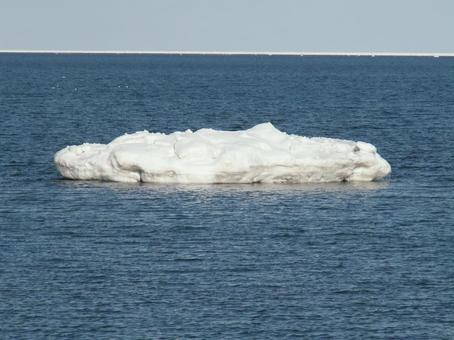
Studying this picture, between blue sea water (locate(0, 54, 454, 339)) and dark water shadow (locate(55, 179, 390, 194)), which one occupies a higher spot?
blue sea water (locate(0, 54, 454, 339))

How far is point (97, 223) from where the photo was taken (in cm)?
6175

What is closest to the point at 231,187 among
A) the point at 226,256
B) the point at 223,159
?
the point at 223,159

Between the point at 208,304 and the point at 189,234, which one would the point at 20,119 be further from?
the point at 208,304

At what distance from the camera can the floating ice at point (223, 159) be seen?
70000mm

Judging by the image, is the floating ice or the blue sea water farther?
the floating ice

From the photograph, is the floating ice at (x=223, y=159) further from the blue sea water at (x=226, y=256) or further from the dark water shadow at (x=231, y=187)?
the blue sea water at (x=226, y=256)

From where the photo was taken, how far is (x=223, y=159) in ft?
229

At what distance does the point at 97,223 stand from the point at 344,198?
46.0 ft

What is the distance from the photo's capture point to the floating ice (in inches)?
2756

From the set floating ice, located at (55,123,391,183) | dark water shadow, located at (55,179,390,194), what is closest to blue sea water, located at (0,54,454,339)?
dark water shadow, located at (55,179,390,194)

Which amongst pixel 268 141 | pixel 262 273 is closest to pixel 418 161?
pixel 268 141

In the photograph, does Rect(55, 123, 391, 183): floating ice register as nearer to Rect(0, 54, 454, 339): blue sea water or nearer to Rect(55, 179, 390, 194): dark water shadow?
Rect(55, 179, 390, 194): dark water shadow

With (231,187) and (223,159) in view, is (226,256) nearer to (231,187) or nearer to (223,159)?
(223,159)

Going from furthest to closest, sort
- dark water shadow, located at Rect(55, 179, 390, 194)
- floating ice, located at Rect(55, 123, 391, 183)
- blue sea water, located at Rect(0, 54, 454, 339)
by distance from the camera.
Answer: floating ice, located at Rect(55, 123, 391, 183)
dark water shadow, located at Rect(55, 179, 390, 194)
blue sea water, located at Rect(0, 54, 454, 339)
